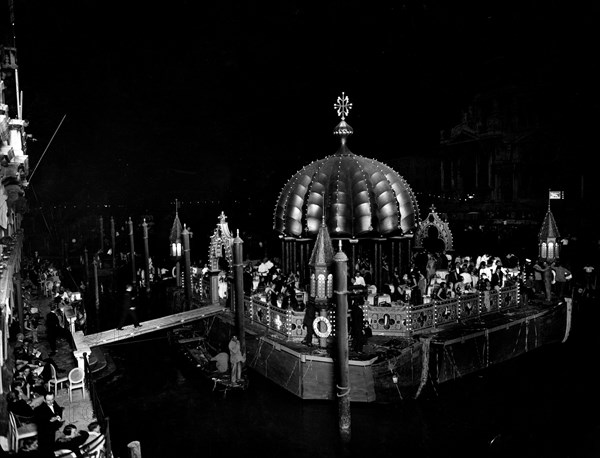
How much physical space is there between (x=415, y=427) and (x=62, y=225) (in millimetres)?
42207

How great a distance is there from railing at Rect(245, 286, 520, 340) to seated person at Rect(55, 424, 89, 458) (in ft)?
23.6

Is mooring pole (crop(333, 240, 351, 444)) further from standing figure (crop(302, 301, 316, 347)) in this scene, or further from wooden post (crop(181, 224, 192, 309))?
wooden post (crop(181, 224, 192, 309))

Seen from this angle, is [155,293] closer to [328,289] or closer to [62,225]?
[328,289]

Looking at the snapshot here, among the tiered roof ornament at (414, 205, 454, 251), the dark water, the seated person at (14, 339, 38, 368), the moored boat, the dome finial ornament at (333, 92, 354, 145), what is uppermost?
the dome finial ornament at (333, 92, 354, 145)

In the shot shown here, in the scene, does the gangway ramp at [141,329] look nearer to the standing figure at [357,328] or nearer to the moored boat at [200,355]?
the moored boat at [200,355]

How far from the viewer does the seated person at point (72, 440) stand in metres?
8.67

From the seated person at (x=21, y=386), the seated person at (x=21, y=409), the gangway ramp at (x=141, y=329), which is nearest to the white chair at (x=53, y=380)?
the seated person at (x=21, y=386)

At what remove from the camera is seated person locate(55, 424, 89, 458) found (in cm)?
867

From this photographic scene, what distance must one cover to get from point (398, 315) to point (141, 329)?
27.7 feet

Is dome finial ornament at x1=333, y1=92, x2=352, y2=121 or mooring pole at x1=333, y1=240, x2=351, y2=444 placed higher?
dome finial ornament at x1=333, y1=92, x2=352, y2=121

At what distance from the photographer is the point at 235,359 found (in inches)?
604

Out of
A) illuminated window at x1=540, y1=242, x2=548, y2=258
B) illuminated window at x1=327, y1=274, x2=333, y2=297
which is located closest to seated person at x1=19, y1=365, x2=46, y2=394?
illuminated window at x1=327, y1=274, x2=333, y2=297

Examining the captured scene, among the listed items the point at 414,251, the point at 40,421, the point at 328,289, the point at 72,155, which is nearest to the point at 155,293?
the point at 414,251

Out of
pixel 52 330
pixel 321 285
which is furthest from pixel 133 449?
pixel 52 330
